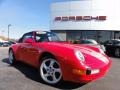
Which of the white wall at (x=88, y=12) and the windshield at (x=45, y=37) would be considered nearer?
the windshield at (x=45, y=37)

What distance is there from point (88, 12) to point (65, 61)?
26.5 m

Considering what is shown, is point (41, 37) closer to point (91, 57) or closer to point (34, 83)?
point (34, 83)

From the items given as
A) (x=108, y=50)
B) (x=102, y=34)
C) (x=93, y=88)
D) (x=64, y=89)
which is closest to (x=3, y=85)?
(x=64, y=89)

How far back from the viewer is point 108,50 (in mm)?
17406

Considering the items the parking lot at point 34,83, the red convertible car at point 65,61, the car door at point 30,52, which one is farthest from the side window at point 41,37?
the parking lot at point 34,83

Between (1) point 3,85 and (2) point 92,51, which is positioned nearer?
(1) point 3,85

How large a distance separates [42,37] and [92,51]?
1.75 m

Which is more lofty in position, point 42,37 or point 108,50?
point 42,37

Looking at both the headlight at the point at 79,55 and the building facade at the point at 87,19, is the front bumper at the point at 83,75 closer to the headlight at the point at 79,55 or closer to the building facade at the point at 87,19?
the headlight at the point at 79,55

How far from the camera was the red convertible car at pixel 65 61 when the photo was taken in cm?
539

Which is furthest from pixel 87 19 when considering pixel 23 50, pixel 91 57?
pixel 91 57

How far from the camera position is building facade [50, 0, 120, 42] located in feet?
100

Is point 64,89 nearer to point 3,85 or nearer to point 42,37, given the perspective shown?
point 3,85

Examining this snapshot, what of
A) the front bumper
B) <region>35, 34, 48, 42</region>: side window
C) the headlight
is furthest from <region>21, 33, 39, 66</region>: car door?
the front bumper
